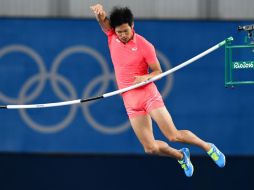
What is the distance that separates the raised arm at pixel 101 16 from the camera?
57.7 ft

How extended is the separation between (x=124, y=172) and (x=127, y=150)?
483mm

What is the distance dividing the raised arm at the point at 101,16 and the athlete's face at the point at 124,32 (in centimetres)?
29

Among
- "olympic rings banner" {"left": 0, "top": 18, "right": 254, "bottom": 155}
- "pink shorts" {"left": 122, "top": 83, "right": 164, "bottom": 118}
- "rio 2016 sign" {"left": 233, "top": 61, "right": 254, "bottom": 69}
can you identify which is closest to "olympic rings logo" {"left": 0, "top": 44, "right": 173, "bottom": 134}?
"olympic rings banner" {"left": 0, "top": 18, "right": 254, "bottom": 155}

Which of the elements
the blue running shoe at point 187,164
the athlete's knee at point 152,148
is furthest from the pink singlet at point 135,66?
the blue running shoe at point 187,164

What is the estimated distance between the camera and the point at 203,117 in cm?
2086

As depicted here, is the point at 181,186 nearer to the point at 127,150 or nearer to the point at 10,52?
the point at 127,150

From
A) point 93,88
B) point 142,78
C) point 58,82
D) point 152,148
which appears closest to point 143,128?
point 152,148

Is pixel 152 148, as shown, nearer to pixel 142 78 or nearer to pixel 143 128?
pixel 143 128

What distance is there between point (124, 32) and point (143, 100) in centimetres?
111

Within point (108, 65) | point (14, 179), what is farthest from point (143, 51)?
point (14, 179)

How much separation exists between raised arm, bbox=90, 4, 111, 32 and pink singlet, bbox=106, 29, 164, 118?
4.6 inches

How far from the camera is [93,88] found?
20.8 meters

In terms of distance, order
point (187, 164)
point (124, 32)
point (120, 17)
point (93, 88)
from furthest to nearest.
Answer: point (93, 88) → point (187, 164) → point (124, 32) → point (120, 17)

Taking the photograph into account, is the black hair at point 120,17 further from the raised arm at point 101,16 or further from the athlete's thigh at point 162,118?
the athlete's thigh at point 162,118
